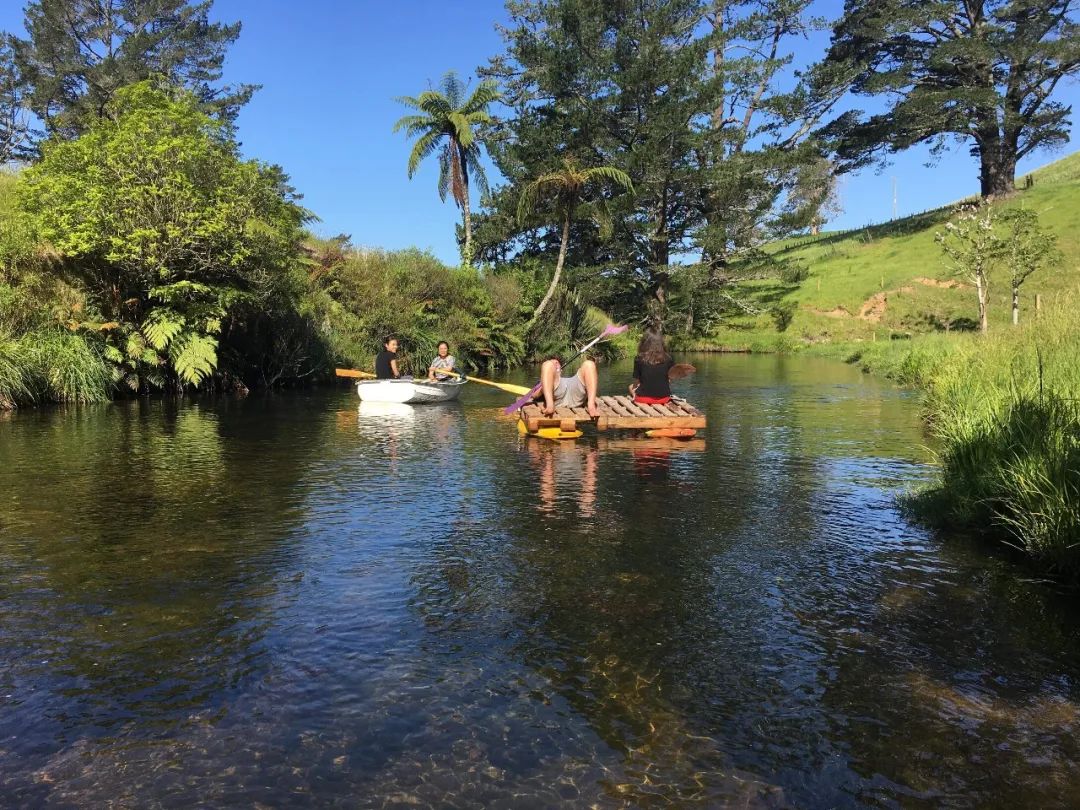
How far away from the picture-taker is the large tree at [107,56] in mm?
40875

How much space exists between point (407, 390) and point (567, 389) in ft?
18.0

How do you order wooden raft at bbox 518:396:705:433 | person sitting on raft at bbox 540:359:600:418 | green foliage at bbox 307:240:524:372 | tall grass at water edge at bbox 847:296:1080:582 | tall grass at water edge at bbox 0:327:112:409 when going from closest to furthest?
1. tall grass at water edge at bbox 847:296:1080:582
2. wooden raft at bbox 518:396:705:433
3. person sitting on raft at bbox 540:359:600:418
4. tall grass at water edge at bbox 0:327:112:409
5. green foliage at bbox 307:240:524:372

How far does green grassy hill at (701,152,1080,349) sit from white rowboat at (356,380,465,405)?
3291 cm

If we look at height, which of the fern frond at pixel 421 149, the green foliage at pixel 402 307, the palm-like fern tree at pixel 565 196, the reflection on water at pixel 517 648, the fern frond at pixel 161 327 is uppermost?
the fern frond at pixel 421 149

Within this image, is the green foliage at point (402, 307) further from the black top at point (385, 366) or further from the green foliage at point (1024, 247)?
the green foliage at point (1024, 247)

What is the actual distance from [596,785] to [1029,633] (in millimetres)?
3590

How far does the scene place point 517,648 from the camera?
4992 millimetres

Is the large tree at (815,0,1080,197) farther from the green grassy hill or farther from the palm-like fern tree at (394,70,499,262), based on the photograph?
the palm-like fern tree at (394,70,499,262)

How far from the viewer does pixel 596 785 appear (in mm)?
3562

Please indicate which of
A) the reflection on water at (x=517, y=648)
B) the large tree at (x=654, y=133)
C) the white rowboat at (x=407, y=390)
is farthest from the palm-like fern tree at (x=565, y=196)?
the reflection on water at (x=517, y=648)

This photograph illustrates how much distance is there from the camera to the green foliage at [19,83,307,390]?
17.9 metres

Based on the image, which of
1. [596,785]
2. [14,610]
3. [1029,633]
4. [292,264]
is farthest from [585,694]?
[292,264]

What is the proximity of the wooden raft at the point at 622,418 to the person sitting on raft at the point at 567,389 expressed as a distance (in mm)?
153

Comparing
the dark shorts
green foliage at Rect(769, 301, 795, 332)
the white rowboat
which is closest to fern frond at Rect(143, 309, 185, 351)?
the white rowboat
